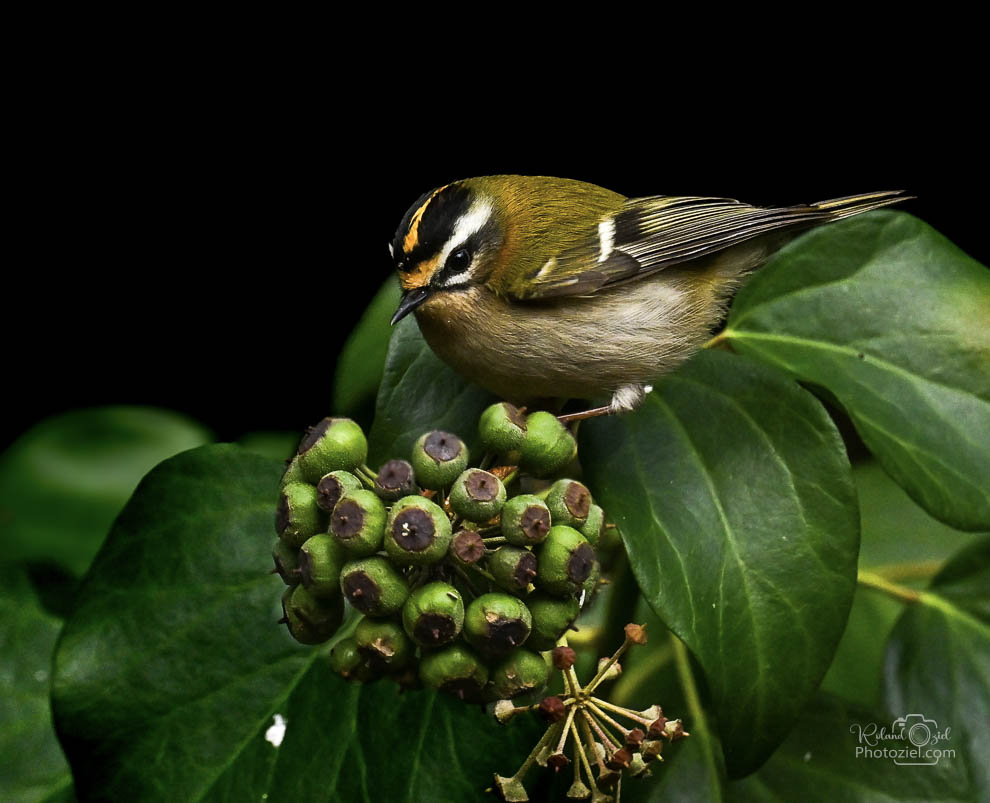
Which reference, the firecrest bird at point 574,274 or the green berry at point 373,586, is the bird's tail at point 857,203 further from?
the green berry at point 373,586

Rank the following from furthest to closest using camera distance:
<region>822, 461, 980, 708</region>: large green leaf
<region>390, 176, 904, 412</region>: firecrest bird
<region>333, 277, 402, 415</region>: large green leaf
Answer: <region>822, 461, 980, 708</region>: large green leaf
<region>333, 277, 402, 415</region>: large green leaf
<region>390, 176, 904, 412</region>: firecrest bird

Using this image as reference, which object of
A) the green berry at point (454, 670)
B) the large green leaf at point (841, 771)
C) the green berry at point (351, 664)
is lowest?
the large green leaf at point (841, 771)

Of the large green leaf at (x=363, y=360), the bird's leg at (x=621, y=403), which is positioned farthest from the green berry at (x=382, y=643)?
the large green leaf at (x=363, y=360)

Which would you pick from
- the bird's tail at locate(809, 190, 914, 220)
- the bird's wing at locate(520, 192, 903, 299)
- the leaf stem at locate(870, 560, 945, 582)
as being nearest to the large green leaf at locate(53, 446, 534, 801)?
the bird's wing at locate(520, 192, 903, 299)

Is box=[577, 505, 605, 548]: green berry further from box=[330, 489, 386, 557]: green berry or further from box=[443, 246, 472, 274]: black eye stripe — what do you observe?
box=[443, 246, 472, 274]: black eye stripe

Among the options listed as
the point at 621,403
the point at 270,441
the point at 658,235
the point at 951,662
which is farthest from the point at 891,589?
the point at 270,441

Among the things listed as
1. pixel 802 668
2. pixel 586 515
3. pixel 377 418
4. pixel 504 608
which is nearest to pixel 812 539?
pixel 802 668

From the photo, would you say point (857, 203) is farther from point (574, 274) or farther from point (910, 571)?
point (910, 571)
